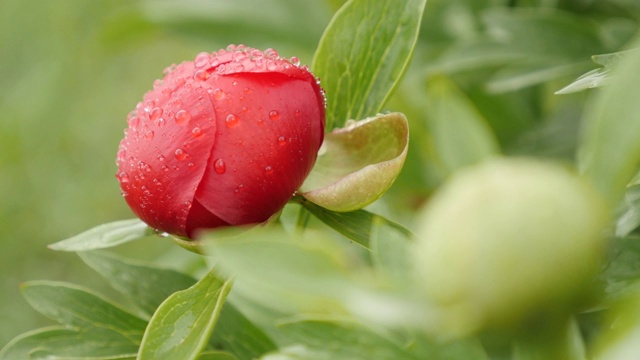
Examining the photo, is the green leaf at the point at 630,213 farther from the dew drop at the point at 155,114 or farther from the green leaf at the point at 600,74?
the dew drop at the point at 155,114

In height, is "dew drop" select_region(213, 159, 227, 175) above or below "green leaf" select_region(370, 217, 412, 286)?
above

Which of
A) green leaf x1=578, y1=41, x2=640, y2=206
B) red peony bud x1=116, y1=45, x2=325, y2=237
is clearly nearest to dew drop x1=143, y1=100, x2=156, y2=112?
red peony bud x1=116, y1=45, x2=325, y2=237

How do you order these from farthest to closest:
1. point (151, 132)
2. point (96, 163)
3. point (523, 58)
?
point (96, 163) < point (523, 58) < point (151, 132)

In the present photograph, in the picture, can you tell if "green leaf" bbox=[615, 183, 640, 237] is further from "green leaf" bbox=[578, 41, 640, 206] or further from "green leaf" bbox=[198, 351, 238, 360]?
"green leaf" bbox=[198, 351, 238, 360]

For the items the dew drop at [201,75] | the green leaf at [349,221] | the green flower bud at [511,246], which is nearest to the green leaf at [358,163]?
the green leaf at [349,221]

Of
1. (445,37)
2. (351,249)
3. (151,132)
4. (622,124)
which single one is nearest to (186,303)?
(151,132)

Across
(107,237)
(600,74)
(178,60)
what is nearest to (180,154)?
(107,237)

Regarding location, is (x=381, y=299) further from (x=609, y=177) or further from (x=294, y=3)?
(x=294, y=3)

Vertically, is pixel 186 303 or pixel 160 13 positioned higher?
pixel 160 13
